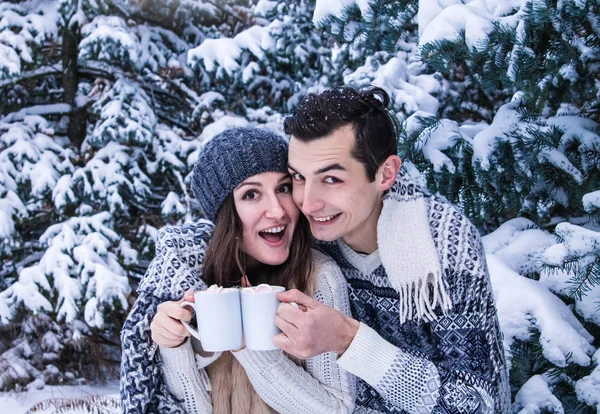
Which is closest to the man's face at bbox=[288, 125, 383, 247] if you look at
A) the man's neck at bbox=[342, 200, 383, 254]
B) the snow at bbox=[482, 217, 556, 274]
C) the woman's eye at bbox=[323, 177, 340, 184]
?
the woman's eye at bbox=[323, 177, 340, 184]

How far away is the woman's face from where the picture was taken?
1.85m

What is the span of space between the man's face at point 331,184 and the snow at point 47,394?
315cm

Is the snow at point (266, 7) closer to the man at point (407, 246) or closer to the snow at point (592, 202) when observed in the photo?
the man at point (407, 246)

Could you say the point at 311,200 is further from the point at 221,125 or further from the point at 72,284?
the point at 221,125

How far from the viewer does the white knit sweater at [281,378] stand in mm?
1705

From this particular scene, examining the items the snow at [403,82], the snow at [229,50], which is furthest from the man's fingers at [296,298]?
the snow at [229,50]

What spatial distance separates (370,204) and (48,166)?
4.18 metres

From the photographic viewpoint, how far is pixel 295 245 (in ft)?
6.23

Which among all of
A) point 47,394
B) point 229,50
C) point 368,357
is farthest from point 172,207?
point 368,357

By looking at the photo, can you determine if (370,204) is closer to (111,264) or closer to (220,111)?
(111,264)

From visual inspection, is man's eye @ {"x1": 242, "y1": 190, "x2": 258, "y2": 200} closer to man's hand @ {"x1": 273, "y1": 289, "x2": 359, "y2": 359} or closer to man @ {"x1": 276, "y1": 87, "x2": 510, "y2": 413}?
man @ {"x1": 276, "y1": 87, "x2": 510, "y2": 413}

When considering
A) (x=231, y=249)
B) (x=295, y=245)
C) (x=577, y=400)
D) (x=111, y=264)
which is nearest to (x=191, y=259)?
(x=231, y=249)

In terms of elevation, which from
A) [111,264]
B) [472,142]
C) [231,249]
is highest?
[472,142]

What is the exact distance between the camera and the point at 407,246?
1772 millimetres
